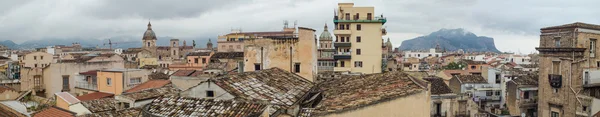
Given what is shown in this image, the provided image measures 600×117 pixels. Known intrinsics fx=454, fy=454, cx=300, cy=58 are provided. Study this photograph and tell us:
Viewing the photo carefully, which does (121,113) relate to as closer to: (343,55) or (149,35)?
(343,55)

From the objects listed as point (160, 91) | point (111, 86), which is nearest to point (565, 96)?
point (160, 91)

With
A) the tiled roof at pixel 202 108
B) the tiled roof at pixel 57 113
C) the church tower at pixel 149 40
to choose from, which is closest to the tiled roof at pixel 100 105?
the tiled roof at pixel 57 113

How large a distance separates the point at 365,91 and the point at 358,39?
111 feet

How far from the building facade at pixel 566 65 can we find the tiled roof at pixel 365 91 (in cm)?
2083

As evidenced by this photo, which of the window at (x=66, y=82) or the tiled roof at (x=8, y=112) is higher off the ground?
the window at (x=66, y=82)

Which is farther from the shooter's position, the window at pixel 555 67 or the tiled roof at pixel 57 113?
the window at pixel 555 67

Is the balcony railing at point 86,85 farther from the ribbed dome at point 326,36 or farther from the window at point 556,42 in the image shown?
the ribbed dome at point 326,36

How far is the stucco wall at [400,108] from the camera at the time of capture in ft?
36.6

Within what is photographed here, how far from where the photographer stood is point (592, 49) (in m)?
31.3

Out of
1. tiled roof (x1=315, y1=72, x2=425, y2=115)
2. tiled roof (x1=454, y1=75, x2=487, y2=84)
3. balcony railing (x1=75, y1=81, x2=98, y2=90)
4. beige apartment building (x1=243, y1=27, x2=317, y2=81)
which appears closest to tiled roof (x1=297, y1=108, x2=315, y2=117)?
tiled roof (x1=315, y1=72, x2=425, y2=115)

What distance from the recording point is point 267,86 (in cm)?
1441

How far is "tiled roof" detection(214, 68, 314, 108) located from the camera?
505 inches

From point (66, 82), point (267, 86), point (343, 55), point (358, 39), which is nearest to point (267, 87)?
point (267, 86)

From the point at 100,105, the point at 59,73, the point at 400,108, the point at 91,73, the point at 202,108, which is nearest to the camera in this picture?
the point at 400,108
